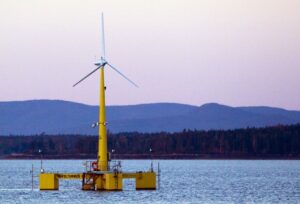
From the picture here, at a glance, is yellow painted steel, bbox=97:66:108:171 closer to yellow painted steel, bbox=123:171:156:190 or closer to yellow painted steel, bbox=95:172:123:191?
yellow painted steel, bbox=95:172:123:191

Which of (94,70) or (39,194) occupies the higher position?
(94,70)

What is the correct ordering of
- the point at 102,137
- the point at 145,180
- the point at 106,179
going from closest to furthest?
1. the point at 102,137
2. the point at 106,179
3. the point at 145,180

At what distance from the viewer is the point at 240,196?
8825 centimetres

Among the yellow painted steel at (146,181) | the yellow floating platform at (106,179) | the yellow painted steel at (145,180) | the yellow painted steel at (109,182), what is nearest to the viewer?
the yellow painted steel at (109,182)

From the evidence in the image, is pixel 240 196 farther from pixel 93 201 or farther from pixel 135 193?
pixel 93 201

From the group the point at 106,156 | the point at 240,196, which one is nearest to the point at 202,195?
the point at 240,196

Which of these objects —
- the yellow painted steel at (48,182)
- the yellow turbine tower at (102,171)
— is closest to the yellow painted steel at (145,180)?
the yellow turbine tower at (102,171)

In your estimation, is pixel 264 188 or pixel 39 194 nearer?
pixel 39 194

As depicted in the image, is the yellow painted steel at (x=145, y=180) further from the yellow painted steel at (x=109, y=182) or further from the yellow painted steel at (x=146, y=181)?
the yellow painted steel at (x=109, y=182)

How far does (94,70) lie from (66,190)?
531 inches

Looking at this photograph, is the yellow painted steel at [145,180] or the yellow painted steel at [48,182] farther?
the yellow painted steel at [48,182]

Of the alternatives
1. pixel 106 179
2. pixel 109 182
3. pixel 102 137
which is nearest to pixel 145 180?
pixel 109 182

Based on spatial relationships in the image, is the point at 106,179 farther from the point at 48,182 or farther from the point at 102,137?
the point at 48,182

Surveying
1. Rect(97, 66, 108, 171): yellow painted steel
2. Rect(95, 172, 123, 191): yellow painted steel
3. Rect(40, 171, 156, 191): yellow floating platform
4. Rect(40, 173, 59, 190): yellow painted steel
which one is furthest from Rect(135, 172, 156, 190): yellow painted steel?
Rect(40, 173, 59, 190): yellow painted steel
